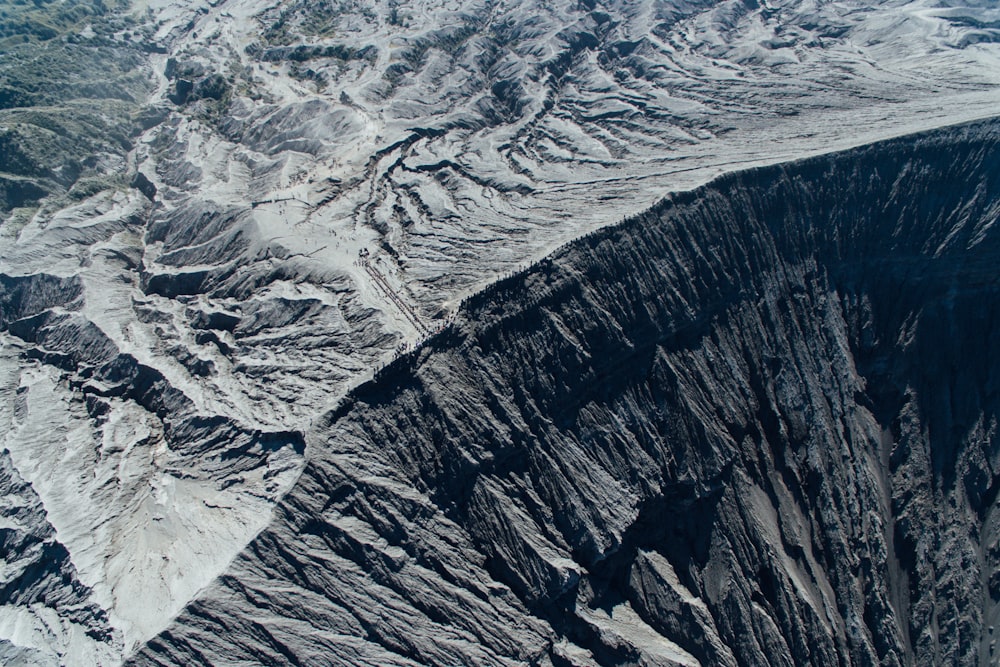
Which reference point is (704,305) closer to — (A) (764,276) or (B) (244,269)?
(A) (764,276)

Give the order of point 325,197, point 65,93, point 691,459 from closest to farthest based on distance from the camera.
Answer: point 691,459 → point 325,197 → point 65,93

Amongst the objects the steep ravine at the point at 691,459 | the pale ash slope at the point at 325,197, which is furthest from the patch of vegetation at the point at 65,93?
the steep ravine at the point at 691,459

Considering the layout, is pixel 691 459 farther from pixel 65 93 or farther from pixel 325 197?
pixel 65 93

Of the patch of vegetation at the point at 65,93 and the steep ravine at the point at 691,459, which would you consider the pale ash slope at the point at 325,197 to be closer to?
the steep ravine at the point at 691,459

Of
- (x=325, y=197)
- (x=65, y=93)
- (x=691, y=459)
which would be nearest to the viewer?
(x=691, y=459)

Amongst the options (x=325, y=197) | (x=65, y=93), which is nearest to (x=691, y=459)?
(x=325, y=197)

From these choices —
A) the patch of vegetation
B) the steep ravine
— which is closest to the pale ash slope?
the steep ravine

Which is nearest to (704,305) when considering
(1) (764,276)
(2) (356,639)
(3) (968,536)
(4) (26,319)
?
(1) (764,276)
